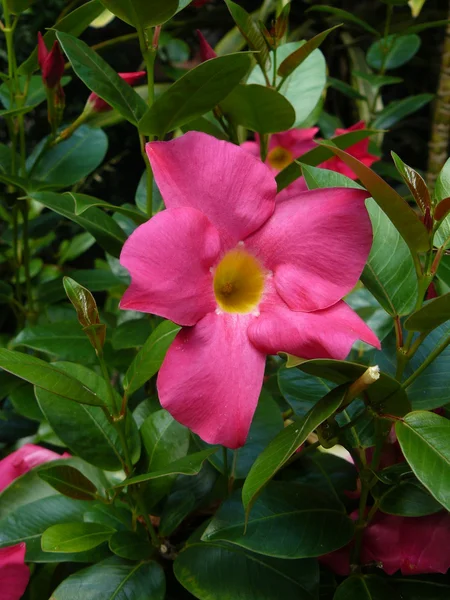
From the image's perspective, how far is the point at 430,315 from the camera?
41 cm

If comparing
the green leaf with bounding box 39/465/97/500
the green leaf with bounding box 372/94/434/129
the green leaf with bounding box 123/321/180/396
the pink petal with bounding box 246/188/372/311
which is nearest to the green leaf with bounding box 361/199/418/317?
the pink petal with bounding box 246/188/372/311

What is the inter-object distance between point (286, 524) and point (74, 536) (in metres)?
0.17

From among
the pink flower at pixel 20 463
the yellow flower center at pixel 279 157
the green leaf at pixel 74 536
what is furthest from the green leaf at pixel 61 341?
the yellow flower center at pixel 279 157

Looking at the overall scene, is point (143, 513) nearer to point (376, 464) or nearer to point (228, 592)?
point (228, 592)

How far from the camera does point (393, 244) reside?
0.51 m

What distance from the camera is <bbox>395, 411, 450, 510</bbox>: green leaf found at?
1.28 ft

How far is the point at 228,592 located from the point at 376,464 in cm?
16

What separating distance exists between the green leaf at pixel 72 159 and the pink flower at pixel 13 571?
1.55 feet

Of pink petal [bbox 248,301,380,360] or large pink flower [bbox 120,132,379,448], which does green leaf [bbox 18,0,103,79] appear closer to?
large pink flower [bbox 120,132,379,448]

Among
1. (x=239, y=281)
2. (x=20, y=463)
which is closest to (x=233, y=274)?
(x=239, y=281)

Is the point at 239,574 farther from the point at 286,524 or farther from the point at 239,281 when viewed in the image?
the point at 239,281

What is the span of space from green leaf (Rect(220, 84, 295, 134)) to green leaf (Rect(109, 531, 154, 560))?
1.37ft

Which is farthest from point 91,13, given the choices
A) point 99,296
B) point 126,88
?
point 99,296

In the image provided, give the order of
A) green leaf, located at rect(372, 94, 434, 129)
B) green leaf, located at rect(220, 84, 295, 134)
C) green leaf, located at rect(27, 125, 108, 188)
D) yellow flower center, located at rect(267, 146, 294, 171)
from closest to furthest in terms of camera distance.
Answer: green leaf, located at rect(220, 84, 295, 134) < green leaf, located at rect(27, 125, 108, 188) < yellow flower center, located at rect(267, 146, 294, 171) < green leaf, located at rect(372, 94, 434, 129)
